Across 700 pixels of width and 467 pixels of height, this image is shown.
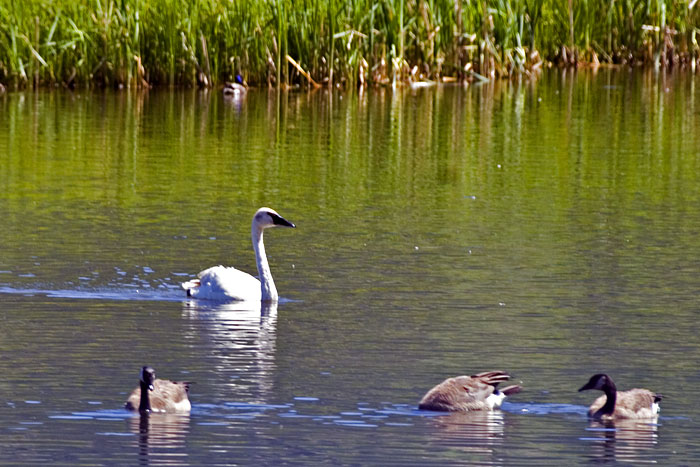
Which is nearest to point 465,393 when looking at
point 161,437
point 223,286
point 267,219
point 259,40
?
point 161,437

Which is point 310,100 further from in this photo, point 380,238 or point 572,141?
point 380,238

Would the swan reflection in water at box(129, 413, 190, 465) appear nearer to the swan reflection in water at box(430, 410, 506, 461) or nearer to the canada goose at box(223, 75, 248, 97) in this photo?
the swan reflection in water at box(430, 410, 506, 461)

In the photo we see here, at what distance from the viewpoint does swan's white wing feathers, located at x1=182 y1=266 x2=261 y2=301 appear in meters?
11.8

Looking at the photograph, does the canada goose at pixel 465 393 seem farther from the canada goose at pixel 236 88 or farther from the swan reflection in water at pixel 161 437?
the canada goose at pixel 236 88

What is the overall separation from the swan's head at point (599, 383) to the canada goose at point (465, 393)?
0.39 metres

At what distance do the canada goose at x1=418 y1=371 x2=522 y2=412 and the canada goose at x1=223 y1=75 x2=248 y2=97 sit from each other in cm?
1894

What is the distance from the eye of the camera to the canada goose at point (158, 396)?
830cm

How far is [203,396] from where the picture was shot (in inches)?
344

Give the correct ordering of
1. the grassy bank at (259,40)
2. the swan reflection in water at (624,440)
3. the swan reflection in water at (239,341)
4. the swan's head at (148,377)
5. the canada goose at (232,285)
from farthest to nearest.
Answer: the grassy bank at (259,40) → the canada goose at (232,285) → the swan reflection in water at (239,341) → the swan's head at (148,377) → the swan reflection in water at (624,440)

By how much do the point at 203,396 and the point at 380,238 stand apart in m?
5.52

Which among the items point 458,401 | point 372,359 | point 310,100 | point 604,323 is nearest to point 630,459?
point 458,401

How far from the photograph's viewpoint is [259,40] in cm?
2655

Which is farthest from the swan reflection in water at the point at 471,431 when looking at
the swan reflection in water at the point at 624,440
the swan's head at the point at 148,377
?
the swan's head at the point at 148,377

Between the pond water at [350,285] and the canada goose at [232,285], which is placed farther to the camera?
the canada goose at [232,285]
